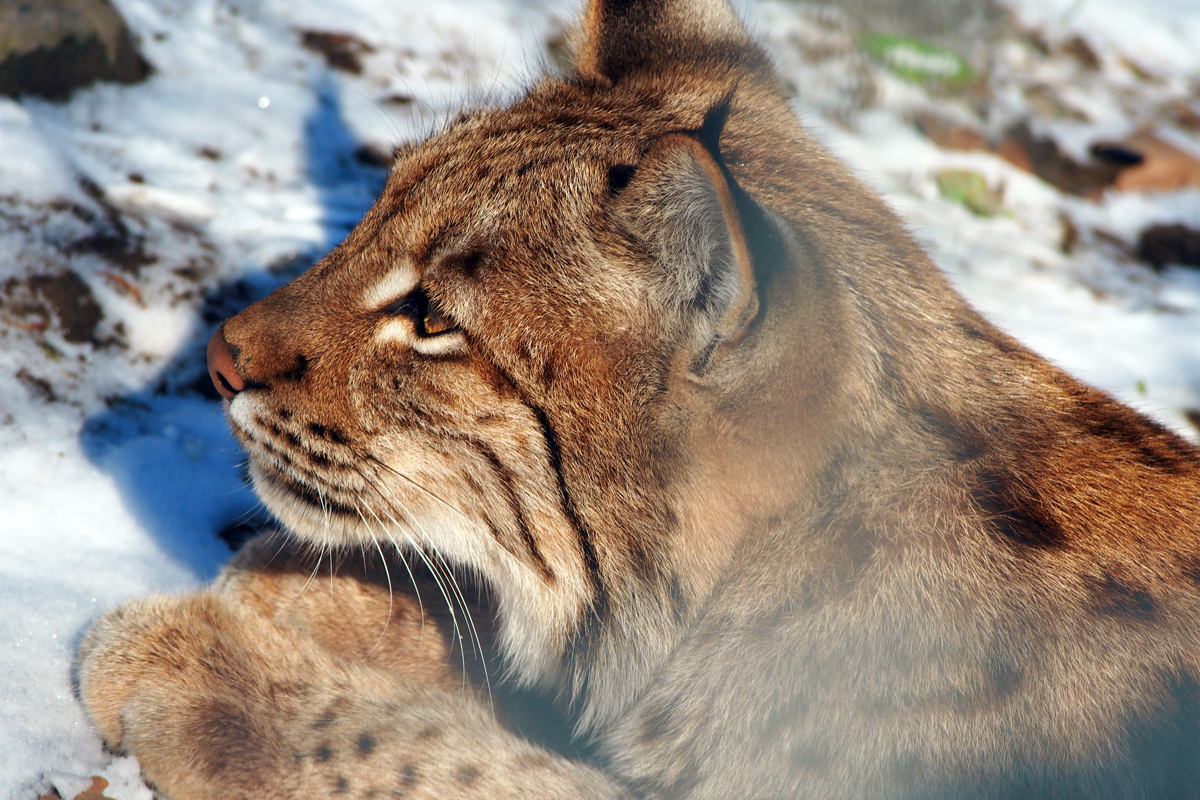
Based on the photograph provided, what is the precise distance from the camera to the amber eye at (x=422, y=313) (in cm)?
252

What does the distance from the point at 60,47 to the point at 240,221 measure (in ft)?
3.65

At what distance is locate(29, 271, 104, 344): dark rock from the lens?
3.45 m

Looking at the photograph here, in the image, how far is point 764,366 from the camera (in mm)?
2170

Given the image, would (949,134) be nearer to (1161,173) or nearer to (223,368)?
(1161,173)

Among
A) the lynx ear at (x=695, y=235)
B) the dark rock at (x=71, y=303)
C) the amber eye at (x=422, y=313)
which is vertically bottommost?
the dark rock at (x=71, y=303)

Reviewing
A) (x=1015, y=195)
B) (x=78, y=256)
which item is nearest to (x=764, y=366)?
(x=78, y=256)

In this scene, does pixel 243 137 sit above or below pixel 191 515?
above

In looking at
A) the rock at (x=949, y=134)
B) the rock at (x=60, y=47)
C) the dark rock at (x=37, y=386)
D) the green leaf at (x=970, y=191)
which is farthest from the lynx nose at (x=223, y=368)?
the rock at (x=949, y=134)

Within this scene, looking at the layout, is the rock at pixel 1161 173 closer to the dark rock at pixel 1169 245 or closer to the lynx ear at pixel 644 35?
the dark rock at pixel 1169 245

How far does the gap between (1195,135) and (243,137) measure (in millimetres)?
6828

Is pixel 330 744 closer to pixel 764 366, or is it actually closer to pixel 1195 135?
pixel 764 366

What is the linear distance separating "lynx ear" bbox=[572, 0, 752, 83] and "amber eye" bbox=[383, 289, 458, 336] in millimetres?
1041

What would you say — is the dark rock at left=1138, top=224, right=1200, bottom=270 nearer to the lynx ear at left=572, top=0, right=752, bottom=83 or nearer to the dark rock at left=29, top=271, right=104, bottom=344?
the lynx ear at left=572, top=0, right=752, bottom=83

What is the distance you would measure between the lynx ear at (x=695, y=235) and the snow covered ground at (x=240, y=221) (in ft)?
4.11
